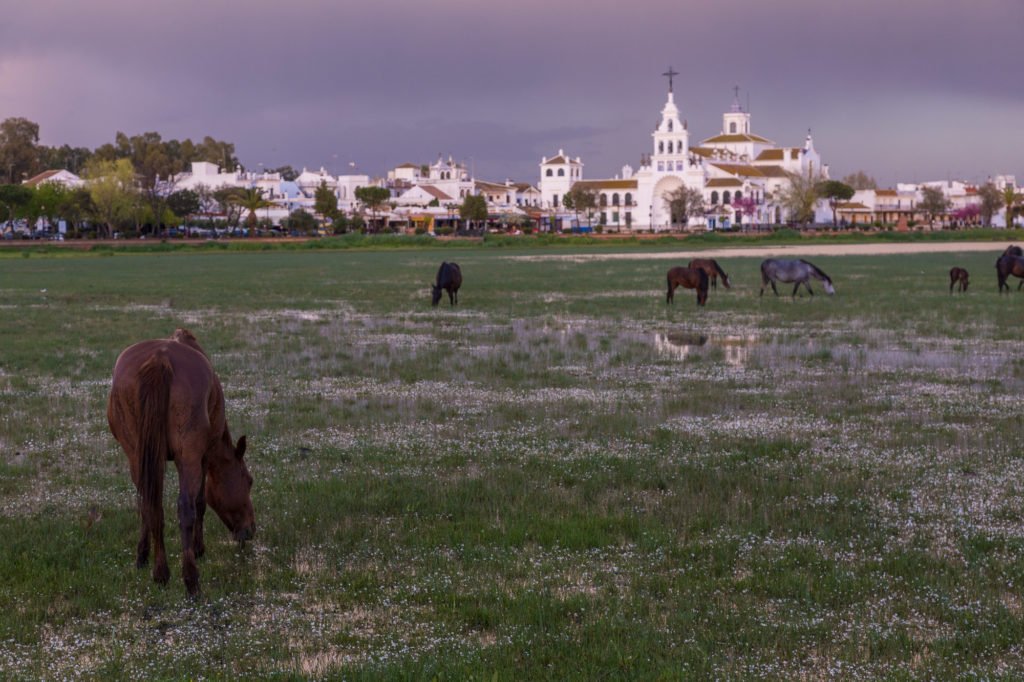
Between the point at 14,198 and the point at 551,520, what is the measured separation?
125 metres

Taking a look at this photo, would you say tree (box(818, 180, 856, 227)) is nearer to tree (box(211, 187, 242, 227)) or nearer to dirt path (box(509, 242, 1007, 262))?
dirt path (box(509, 242, 1007, 262))

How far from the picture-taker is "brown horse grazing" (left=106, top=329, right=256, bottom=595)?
7145mm

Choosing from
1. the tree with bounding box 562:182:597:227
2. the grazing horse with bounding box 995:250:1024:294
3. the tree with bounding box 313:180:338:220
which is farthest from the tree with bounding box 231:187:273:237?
the grazing horse with bounding box 995:250:1024:294

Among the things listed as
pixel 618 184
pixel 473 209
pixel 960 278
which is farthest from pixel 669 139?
pixel 960 278

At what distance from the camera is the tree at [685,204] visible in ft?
560

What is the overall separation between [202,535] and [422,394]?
26.6 feet

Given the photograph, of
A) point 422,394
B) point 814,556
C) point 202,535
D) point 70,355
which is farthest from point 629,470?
point 70,355

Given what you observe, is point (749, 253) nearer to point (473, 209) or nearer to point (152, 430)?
point (152, 430)

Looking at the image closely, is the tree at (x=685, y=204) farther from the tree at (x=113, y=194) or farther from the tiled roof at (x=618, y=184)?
the tree at (x=113, y=194)

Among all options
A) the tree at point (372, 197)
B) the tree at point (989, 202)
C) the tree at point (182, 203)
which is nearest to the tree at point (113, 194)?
the tree at point (182, 203)

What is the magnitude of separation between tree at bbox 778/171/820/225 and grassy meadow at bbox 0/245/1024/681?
156 metres

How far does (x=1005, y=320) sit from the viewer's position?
27.0 m

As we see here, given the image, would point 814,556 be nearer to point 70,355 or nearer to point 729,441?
point 729,441

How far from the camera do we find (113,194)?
Result: 124938 mm
